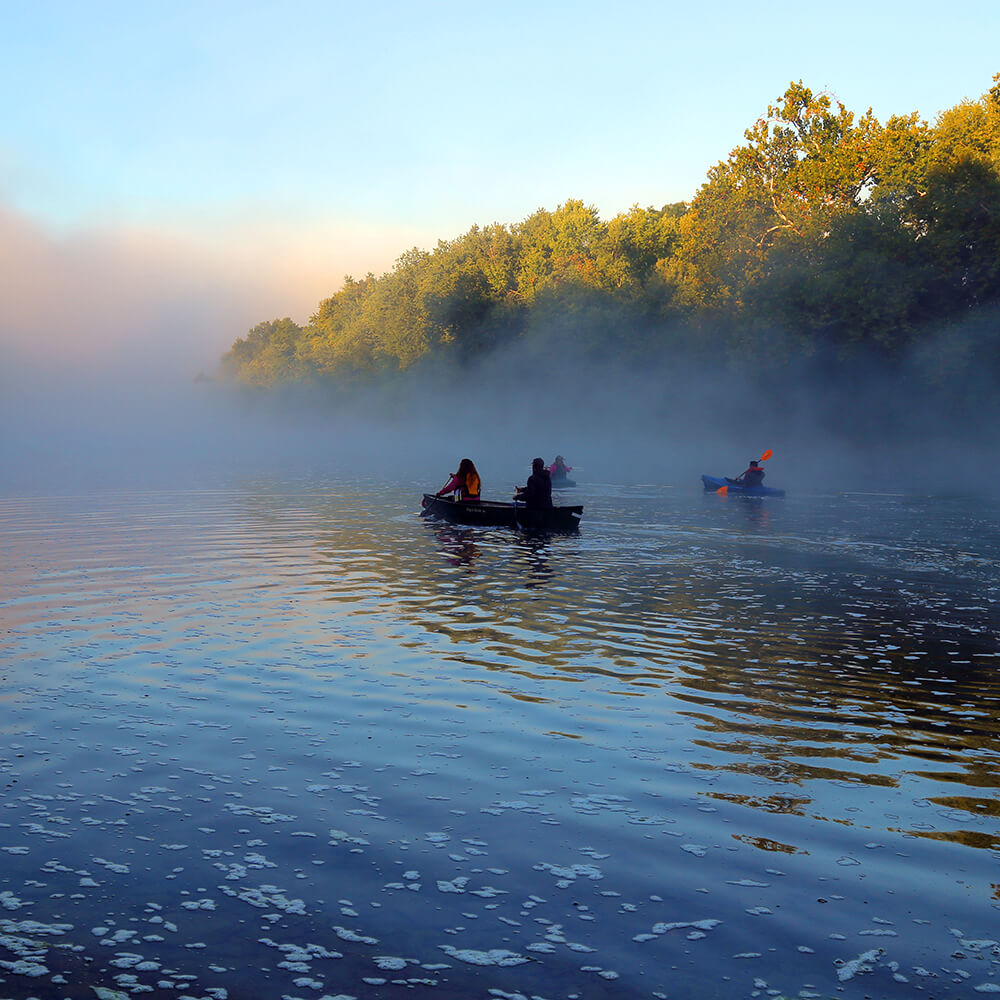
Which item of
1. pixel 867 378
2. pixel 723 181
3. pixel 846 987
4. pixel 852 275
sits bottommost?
pixel 846 987

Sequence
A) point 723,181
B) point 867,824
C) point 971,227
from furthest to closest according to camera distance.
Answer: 1. point 723,181
2. point 971,227
3. point 867,824

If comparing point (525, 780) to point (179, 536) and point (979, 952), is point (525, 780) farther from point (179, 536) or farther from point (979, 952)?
point (179, 536)

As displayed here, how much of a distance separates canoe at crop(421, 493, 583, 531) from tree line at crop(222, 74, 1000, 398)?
123 feet

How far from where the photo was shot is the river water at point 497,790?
18.3ft

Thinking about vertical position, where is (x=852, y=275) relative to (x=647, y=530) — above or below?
above

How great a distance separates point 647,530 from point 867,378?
41.2 m

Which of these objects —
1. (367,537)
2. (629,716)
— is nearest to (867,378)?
(367,537)

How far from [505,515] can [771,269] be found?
143ft

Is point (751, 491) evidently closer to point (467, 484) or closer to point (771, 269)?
point (467, 484)

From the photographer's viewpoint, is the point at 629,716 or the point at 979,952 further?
the point at 629,716

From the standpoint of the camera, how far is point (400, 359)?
11156 cm

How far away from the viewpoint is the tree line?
186 ft

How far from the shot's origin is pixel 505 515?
Answer: 27.0 m

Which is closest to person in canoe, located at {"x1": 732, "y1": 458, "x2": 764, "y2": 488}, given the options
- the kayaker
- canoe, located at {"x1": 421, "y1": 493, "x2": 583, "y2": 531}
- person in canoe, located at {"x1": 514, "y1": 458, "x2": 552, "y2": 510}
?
the kayaker
